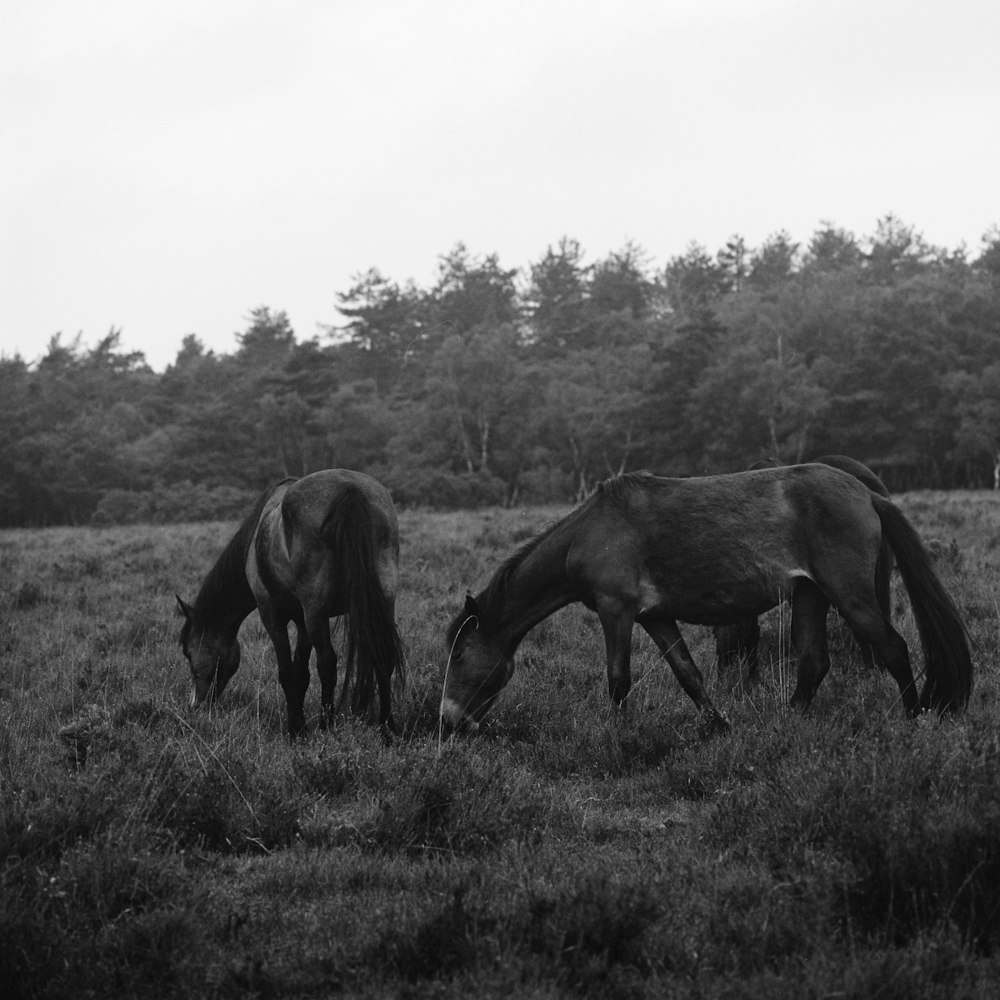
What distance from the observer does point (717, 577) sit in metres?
6.14

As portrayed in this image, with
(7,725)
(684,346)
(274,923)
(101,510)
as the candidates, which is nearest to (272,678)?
(7,725)

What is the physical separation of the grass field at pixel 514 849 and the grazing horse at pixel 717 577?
0.32 metres

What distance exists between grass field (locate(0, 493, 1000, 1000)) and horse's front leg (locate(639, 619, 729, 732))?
175 millimetres

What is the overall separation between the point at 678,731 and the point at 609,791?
0.89 metres

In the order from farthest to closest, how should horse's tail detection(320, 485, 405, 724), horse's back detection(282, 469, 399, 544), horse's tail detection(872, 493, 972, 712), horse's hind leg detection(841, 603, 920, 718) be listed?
1. horse's back detection(282, 469, 399, 544)
2. horse's tail detection(320, 485, 405, 724)
3. horse's hind leg detection(841, 603, 920, 718)
4. horse's tail detection(872, 493, 972, 712)

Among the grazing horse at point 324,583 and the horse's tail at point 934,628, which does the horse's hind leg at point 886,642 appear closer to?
the horse's tail at point 934,628

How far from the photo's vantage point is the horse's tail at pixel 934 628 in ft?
18.4

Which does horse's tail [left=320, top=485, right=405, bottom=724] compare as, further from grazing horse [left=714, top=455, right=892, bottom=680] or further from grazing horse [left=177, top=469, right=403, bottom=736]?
grazing horse [left=714, top=455, right=892, bottom=680]

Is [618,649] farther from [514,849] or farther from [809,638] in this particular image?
[514,849]

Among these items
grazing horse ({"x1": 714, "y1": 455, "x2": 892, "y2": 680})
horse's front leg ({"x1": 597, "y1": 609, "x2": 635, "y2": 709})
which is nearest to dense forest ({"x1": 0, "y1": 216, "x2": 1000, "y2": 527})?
grazing horse ({"x1": 714, "y1": 455, "x2": 892, "y2": 680})

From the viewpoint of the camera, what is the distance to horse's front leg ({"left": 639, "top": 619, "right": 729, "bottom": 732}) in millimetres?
5980

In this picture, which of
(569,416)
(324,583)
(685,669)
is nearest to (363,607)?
(324,583)

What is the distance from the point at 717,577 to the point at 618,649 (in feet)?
2.57

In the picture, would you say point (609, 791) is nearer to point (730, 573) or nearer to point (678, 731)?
point (678, 731)
